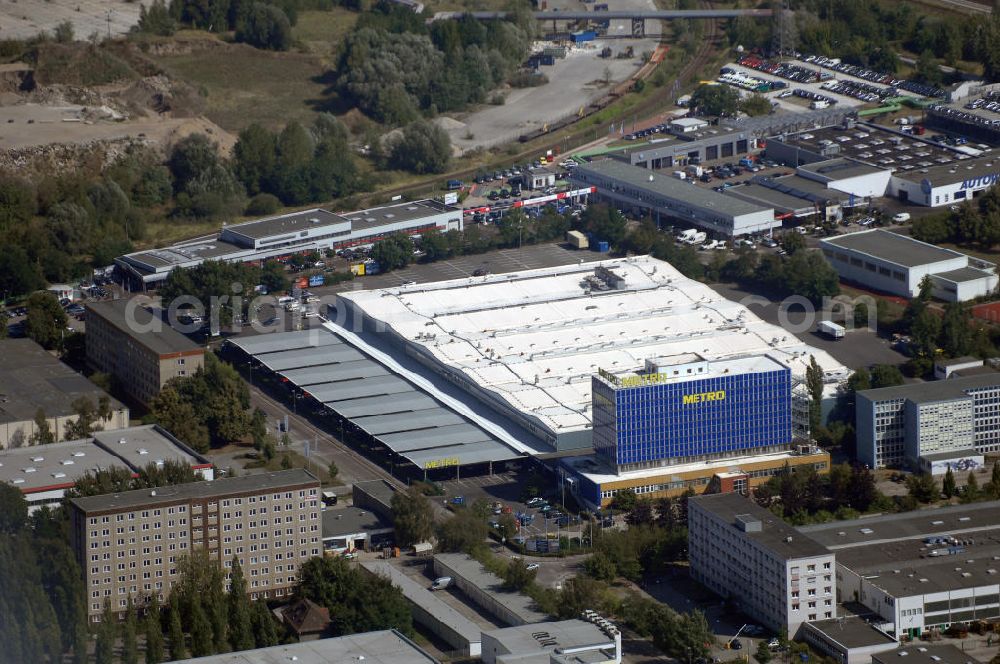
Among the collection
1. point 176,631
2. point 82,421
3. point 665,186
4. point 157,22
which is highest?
point 157,22

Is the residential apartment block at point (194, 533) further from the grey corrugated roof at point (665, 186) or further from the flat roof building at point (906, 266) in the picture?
the grey corrugated roof at point (665, 186)

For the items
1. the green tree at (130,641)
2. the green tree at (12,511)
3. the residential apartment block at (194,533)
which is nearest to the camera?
the green tree at (130,641)

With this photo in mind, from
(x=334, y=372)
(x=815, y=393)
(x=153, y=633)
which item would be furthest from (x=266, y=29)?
(x=153, y=633)

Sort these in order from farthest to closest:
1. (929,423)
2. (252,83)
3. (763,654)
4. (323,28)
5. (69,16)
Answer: (323,28) < (69,16) < (252,83) < (929,423) < (763,654)

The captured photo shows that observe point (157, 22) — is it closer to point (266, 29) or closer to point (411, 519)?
point (266, 29)

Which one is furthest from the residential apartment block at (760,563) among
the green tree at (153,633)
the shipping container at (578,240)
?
the shipping container at (578,240)

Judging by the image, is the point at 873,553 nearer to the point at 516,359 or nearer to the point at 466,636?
the point at 466,636
